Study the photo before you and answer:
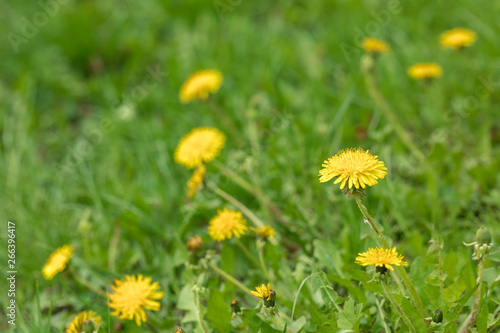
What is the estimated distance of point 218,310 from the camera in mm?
1381

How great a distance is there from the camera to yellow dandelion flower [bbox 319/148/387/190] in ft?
3.73

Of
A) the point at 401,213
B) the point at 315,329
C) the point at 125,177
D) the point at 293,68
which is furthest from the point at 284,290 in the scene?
the point at 293,68

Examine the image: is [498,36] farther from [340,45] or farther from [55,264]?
[55,264]

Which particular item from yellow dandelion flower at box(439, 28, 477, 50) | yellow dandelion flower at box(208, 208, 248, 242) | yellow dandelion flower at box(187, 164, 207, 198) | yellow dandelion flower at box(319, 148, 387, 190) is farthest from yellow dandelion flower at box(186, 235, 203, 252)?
yellow dandelion flower at box(439, 28, 477, 50)

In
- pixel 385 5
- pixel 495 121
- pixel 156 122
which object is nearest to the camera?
pixel 495 121

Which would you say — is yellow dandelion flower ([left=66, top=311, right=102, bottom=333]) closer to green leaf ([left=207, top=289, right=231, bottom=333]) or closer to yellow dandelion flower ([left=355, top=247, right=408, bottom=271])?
green leaf ([left=207, top=289, right=231, bottom=333])

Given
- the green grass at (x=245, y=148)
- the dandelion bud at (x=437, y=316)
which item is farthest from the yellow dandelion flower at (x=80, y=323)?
the dandelion bud at (x=437, y=316)

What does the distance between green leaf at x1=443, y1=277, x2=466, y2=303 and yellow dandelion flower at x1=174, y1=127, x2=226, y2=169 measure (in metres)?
0.92

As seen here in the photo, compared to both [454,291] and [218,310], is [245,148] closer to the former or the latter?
[218,310]

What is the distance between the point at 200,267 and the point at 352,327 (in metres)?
0.53

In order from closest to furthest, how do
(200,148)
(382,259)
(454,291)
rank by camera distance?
(382,259)
(454,291)
(200,148)

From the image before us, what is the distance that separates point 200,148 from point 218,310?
0.65 meters

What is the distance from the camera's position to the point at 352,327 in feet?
3.85

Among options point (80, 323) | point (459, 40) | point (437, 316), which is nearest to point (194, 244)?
point (80, 323)
